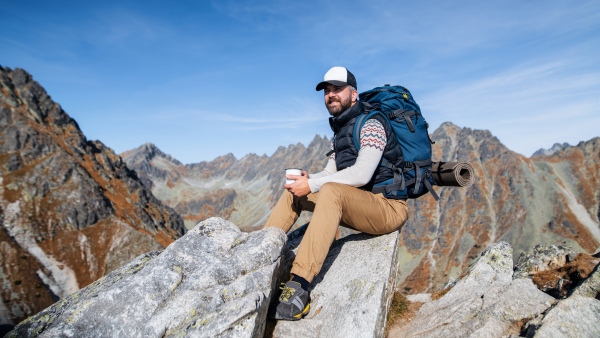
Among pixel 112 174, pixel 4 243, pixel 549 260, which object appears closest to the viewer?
pixel 549 260

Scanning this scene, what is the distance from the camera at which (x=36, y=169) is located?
401 ft

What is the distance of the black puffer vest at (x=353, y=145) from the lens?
8.22 metres

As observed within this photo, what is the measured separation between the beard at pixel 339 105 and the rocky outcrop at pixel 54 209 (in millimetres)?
103512

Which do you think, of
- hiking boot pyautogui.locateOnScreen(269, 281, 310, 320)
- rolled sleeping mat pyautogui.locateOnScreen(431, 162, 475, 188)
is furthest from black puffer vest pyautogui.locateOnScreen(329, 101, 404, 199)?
hiking boot pyautogui.locateOnScreen(269, 281, 310, 320)

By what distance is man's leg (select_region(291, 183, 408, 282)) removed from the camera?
695 cm

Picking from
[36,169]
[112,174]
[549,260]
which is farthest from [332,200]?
[112,174]

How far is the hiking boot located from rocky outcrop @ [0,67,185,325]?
102m

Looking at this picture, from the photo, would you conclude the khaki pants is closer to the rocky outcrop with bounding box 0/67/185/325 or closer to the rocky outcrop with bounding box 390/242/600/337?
the rocky outcrop with bounding box 390/242/600/337

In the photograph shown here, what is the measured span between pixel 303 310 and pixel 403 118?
579 centimetres

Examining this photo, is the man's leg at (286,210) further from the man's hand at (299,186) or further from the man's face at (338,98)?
the man's face at (338,98)

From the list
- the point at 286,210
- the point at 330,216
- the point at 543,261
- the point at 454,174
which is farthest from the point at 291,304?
the point at 543,261

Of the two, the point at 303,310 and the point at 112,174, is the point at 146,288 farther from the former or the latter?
the point at 112,174

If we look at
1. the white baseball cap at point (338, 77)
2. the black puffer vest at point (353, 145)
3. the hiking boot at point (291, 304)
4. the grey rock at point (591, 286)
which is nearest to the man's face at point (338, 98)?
the white baseball cap at point (338, 77)

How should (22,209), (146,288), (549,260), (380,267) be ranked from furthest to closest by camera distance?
(22,209) → (549,260) → (380,267) → (146,288)
